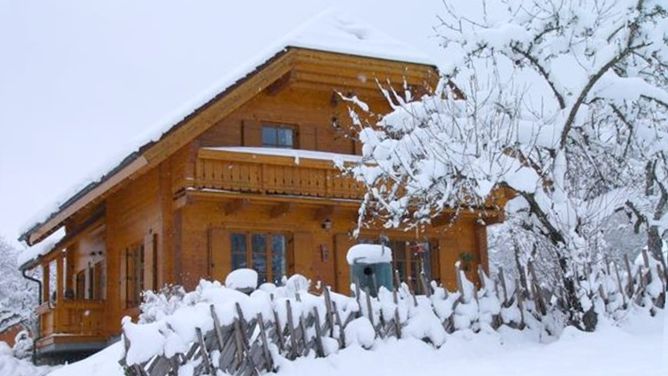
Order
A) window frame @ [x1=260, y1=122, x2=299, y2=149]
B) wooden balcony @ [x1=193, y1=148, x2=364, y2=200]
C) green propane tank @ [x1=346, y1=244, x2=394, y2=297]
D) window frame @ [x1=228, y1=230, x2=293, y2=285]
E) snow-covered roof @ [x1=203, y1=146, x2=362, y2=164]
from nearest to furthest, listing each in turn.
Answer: green propane tank @ [x1=346, y1=244, x2=394, y2=297] → wooden balcony @ [x1=193, y1=148, x2=364, y2=200] → snow-covered roof @ [x1=203, y1=146, x2=362, y2=164] → window frame @ [x1=228, y1=230, x2=293, y2=285] → window frame @ [x1=260, y1=122, x2=299, y2=149]

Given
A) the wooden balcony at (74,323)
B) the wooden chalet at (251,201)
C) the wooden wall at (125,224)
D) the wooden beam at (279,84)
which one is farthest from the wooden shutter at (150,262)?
the wooden beam at (279,84)

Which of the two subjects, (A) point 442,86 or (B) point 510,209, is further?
(A) point 442,86

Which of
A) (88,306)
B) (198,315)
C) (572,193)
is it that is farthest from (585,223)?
(88,306)

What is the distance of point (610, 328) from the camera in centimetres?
944

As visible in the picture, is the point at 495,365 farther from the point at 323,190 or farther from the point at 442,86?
the point at 323,190

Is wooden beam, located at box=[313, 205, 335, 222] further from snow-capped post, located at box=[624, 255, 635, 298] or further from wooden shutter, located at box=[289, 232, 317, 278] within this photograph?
snow-capped post, located at box=[624, 255, 635, 298]

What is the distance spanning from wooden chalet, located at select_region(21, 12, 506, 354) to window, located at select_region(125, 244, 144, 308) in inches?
1.1

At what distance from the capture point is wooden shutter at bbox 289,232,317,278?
17016mm

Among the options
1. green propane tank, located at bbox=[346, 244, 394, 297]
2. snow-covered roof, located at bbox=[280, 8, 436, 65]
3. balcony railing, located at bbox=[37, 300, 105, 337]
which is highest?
snow-covered roof, located at bbox=[280, 8, 436, 65]

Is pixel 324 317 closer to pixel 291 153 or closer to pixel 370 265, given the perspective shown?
pixel 370 265

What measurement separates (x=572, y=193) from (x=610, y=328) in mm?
1622

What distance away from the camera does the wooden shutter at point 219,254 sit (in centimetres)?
1612

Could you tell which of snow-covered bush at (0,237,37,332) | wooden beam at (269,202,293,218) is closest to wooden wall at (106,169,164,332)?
wooden beam at (269,202,293,218)

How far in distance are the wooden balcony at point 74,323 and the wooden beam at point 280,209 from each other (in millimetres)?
4830
